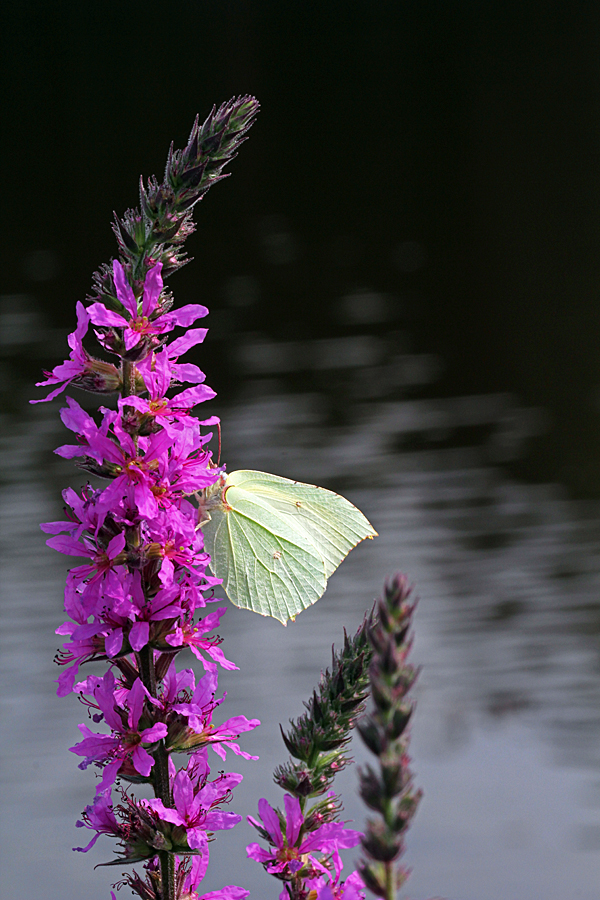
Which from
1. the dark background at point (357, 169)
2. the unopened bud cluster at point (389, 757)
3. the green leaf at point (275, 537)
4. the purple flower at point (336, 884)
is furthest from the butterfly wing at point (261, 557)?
the dark background at point (357, 169)

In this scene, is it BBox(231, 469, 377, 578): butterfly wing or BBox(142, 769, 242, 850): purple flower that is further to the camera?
BBox(231, 469, 377, 578): butterfly wing

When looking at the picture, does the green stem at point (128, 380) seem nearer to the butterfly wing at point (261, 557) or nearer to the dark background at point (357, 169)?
the butterfly wing at point (261, 557)

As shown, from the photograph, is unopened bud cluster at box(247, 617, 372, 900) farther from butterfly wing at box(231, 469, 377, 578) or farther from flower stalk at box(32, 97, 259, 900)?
butterfly wing at box(231, 469, 377, 578)

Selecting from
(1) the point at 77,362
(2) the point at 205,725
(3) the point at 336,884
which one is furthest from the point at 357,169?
(3) the point at 336,884

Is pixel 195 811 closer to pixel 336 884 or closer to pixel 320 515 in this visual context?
pixel 336 884

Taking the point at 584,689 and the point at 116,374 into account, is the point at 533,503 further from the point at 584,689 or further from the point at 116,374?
the point at 116,374

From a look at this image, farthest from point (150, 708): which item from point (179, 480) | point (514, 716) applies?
point (514, 716)

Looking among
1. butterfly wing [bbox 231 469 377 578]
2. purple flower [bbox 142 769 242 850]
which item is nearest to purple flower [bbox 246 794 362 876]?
purple flower [bbox 142 769 242 850]
